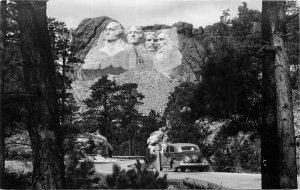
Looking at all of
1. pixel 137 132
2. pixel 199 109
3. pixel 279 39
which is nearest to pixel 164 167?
pixel 199 109

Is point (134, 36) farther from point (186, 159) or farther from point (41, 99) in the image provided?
point (41, 99)

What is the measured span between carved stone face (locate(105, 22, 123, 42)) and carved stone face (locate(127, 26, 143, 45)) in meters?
3.46

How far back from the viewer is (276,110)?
8.82m

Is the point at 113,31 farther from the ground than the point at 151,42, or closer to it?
farther from the ground

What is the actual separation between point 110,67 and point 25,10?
122m

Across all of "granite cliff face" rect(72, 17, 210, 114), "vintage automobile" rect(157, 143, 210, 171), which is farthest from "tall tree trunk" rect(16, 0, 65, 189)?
"granite cliff face" rect(72, 17, 210, 114)

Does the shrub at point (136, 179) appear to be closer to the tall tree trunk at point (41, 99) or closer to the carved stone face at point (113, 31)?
the tall tree trunk at point (41, 99)

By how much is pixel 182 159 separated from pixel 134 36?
111 meters

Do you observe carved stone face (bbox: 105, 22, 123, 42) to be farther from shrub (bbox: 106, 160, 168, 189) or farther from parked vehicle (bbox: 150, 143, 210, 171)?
shrub (bbox: 106, 160, 168, 189)

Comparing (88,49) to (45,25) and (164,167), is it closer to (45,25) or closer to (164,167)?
(164,167)

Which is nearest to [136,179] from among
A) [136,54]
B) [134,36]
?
[136,54]

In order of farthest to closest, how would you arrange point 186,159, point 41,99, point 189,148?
1. point 189,148
2. point 186,159
3. point 41,99

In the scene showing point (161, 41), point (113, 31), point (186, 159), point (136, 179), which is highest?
point (113, 31)

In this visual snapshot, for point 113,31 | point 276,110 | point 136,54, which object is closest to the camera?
point 276,110
